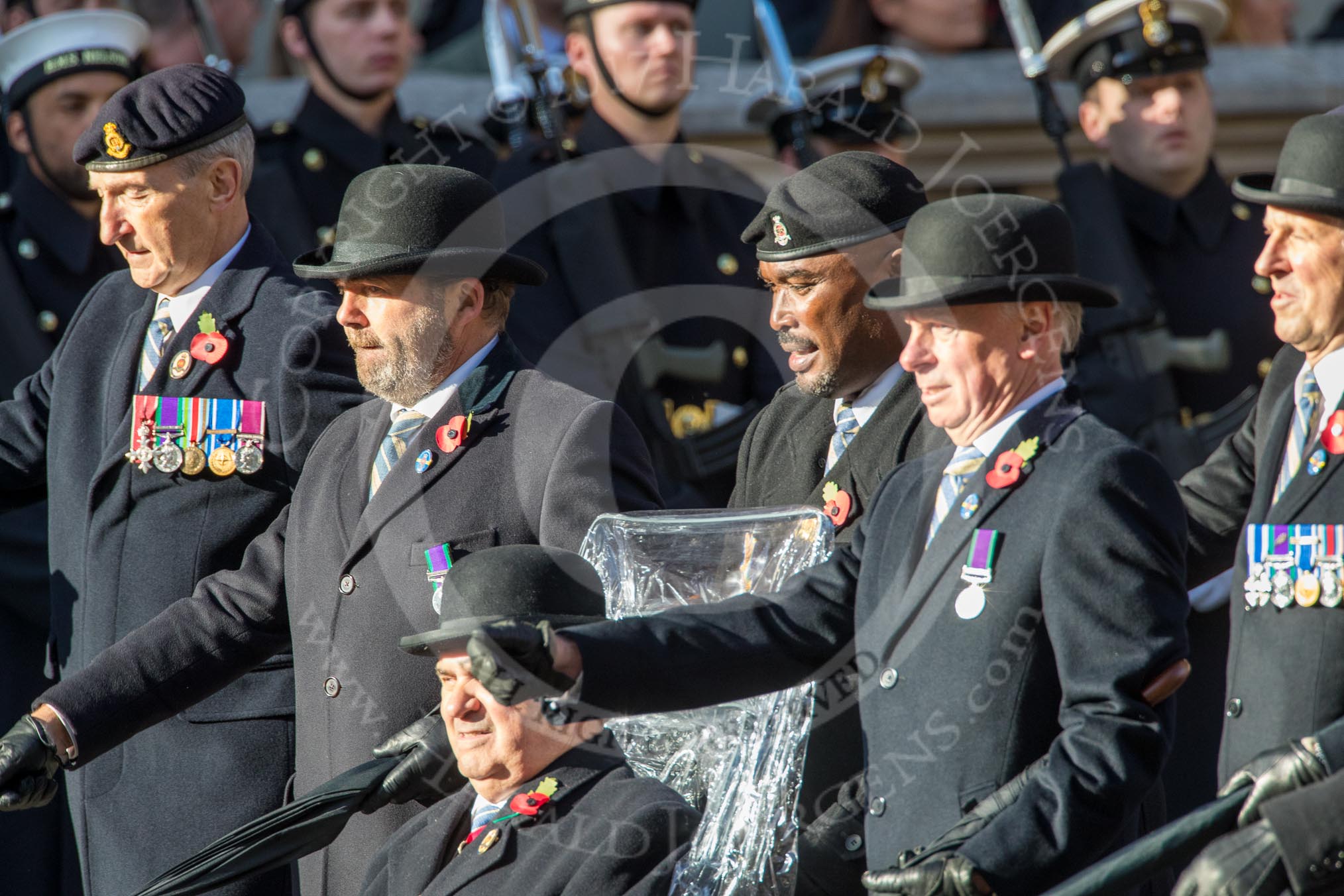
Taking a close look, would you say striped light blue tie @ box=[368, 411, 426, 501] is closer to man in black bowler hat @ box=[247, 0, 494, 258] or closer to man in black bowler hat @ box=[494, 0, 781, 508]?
man in black bowler hat @ box=[494, 0, 781, 508]

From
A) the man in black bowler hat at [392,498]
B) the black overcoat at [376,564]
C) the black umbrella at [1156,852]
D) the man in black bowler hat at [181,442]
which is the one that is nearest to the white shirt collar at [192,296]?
the man in black bowler hat at [181,442]

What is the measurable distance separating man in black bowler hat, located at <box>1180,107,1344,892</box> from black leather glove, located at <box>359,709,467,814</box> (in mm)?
1262

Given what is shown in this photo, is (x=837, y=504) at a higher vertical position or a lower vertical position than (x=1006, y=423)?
lower

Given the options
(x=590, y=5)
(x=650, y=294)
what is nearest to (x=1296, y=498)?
(x=650, y=294)

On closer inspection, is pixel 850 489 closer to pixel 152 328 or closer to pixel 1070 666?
pixel 1070 666

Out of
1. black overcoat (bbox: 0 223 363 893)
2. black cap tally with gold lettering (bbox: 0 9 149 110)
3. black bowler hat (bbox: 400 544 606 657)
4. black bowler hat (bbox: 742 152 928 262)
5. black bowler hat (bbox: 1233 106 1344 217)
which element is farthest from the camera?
black cap tally with gold lettering (bbox: 0 9 149 110)

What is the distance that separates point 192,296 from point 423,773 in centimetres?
150

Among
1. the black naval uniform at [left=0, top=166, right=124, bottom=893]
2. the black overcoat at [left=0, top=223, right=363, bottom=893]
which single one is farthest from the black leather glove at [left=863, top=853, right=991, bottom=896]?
the black naval uniform at [left=0, top=166, right=124, bottom=893]

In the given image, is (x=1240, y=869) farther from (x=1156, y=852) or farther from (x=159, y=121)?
(x=159, y=121)

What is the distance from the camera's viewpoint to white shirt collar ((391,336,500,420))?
4.01 meters

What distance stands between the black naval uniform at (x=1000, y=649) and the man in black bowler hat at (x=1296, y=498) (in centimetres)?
37

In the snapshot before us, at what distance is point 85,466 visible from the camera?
14.9 ft

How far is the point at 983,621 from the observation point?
10.1 feet

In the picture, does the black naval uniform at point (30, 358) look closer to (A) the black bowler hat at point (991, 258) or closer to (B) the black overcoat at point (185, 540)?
(B) the black overcoat at point (185, 540)
